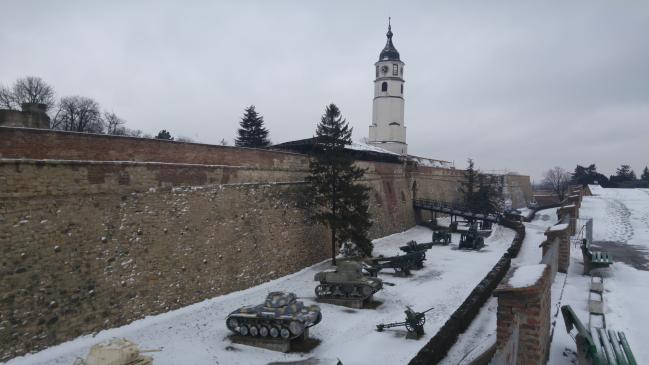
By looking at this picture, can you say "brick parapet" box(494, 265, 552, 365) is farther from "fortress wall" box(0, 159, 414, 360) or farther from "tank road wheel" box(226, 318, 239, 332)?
"fortress wall" box(0, 159, 414, 360)

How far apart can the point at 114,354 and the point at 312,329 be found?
5776mm

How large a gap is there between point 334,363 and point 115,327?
22.2ft

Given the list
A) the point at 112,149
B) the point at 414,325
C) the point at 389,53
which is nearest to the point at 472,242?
the point at 414,325

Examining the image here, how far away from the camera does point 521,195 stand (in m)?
A: 58.1

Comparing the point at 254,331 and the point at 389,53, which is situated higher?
the point at 389,53

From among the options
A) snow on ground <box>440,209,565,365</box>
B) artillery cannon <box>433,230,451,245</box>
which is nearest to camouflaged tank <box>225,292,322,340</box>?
snow on ground <box>440,209,565,365</box>

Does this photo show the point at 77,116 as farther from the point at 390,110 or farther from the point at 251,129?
the point at 390,110

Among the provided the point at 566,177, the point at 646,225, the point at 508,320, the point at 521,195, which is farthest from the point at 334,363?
the point at 566,177

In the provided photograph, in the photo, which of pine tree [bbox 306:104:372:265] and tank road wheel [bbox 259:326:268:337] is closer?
tank road wheel [bbox 259:326:268:337]

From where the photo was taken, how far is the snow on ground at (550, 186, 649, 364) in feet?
22.6

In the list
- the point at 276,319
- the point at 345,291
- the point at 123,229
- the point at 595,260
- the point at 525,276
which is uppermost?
the point at 525,276

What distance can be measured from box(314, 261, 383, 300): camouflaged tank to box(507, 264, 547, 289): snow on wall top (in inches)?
326

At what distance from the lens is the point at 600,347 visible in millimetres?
5934

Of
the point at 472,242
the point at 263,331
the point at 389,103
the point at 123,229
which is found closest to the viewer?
the point at 263,331
